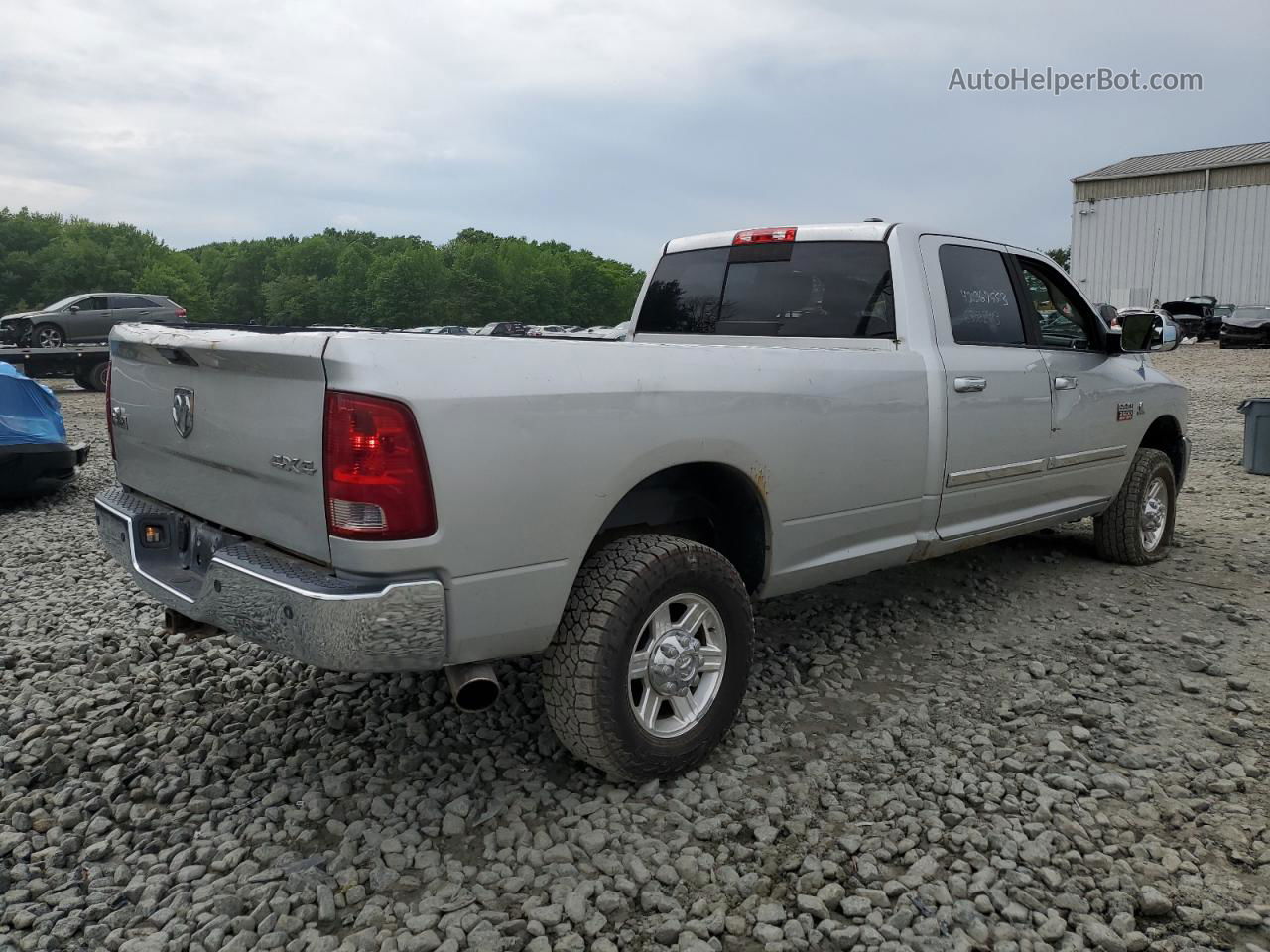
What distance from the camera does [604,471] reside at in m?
2.86

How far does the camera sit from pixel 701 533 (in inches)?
145

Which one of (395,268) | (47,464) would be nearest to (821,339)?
(47,464)

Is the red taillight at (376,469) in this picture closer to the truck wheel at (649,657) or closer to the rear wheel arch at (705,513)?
the truck wheel at (649,657)

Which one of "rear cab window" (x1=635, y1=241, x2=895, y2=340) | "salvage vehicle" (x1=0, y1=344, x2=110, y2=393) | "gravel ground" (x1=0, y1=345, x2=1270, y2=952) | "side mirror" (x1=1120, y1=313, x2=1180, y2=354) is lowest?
"gravel ground" (x1=0, y1=345, x2=1270, y2=952)

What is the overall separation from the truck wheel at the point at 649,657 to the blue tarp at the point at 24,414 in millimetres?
6469

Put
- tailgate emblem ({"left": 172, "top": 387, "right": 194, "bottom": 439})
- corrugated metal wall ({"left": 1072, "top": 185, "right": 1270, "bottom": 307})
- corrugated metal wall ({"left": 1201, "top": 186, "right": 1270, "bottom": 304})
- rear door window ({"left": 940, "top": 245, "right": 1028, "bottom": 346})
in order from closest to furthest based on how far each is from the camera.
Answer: tailgate emblem ({"left": 172, "top": 387, "right": 194, "bottom": 439}) → rear door window ({"left": 940, "top": 245, "right": 1028, "bottom": 346}) → corrugated metal wall ({"left": 1201, "top": 186, "right": 1270, "bottom": 304}) → corrugated metal wall ({"left": 1072, "top": 185, "right": 1270, "bottom": 307})

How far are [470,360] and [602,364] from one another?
0.44 m

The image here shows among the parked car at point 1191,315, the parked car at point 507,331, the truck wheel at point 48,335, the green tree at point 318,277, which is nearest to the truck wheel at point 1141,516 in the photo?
the parked car at point 507,331

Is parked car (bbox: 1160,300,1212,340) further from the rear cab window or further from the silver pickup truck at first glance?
the silver pickup truck

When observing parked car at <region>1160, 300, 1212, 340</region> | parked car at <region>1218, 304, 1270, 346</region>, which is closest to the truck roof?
parked car at <region>1218, 304, 1270, 346</region>

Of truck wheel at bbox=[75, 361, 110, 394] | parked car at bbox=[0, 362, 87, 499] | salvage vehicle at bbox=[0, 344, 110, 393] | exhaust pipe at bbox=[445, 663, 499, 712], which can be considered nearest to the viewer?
exhaust pipe at bbox=[445, 663, 499, 712]

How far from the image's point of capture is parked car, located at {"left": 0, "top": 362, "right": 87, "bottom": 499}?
24.7ft

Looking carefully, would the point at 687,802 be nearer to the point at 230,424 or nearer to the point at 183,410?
the point at 230,424

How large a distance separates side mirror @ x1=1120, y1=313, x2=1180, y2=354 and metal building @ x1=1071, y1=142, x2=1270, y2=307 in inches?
1729
